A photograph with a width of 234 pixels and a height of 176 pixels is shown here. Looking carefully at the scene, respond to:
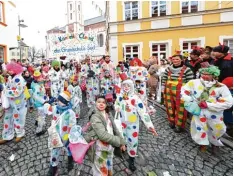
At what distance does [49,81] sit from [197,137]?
5576 millimetres

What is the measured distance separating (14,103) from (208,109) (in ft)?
13.4

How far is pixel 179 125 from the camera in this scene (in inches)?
186

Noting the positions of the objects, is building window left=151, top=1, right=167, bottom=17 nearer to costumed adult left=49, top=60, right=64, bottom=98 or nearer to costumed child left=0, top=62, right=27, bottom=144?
costumed adult left=49, top=60, right=64, bottom=98

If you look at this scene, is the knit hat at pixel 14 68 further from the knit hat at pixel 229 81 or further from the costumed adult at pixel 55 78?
the knit hat at pixel 229 81

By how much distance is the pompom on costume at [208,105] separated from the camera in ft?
11.5

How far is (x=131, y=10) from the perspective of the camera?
47.3ft

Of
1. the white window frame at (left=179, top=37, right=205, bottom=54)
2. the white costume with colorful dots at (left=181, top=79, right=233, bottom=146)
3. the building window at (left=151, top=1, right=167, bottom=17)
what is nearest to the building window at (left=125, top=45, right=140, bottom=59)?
the building window at (left=151, top=1, right=167, bottom=17)

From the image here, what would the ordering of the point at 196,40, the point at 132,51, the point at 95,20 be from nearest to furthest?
the point at 196,40 < the point at 132,51 < the point at 95,20

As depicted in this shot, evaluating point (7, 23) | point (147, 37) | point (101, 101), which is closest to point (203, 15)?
point (147, 37)

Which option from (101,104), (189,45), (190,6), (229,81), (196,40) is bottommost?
(101,104)

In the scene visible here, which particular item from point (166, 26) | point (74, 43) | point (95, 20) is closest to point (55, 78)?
point (74, 43)

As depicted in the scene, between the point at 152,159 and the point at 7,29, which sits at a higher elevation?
the point at 7,29

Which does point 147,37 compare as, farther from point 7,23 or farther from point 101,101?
point 101,101

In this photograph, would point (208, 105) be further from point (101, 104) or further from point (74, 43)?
point (74, 43)
